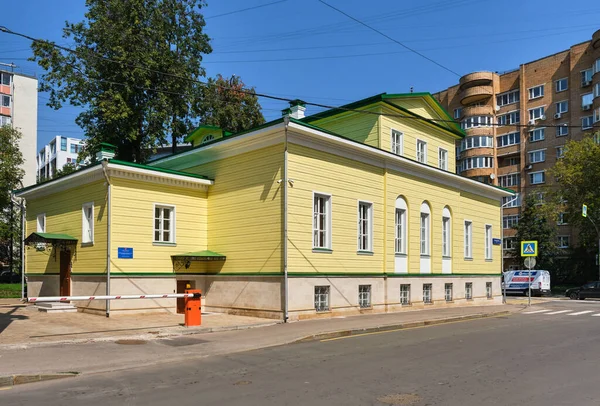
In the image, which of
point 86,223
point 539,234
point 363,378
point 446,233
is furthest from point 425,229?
point 539,234

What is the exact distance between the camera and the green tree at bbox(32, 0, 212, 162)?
30.5 m

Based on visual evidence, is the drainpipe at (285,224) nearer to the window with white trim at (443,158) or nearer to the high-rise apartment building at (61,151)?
the window with white trim at (443,158)

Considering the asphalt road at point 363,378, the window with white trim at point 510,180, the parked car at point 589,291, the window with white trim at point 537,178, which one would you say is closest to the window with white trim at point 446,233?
the asphalt road at point 363,378

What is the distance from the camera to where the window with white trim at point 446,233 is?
85.3 ft

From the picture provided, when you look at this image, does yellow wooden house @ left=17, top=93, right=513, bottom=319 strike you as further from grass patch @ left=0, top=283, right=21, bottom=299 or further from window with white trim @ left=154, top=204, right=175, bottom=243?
grass patch @ left=0, top=283, right=21, bottom=299

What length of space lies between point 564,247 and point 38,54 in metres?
52.9

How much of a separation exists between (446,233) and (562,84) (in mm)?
42584

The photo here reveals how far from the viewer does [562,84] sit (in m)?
A: 59.7

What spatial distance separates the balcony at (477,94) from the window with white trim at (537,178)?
1135 centimetres

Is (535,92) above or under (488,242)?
above

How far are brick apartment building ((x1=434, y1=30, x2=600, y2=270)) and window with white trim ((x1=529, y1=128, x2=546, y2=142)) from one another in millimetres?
53

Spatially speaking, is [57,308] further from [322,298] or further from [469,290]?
[469,290]

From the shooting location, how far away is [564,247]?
57938 mm

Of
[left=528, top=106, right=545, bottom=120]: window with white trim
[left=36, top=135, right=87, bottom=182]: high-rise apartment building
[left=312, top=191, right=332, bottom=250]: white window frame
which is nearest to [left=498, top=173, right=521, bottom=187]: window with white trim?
[left=528, top=106, right=545, bottom=120]: window with white trim
